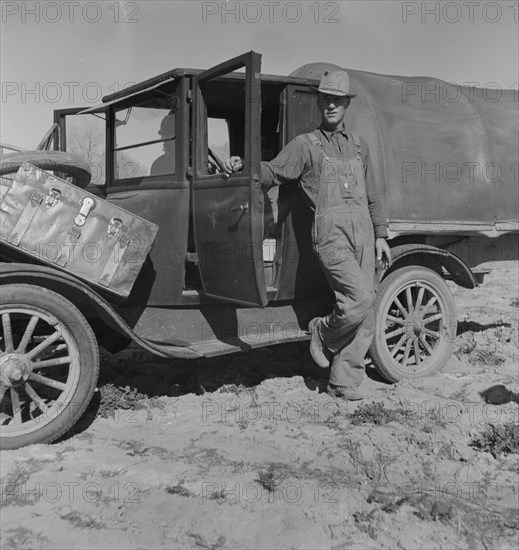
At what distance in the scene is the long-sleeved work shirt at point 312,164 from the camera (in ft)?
12.6

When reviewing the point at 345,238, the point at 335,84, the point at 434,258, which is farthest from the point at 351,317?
the point at 335,84

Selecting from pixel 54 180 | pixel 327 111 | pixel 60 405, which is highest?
pixel 327 111

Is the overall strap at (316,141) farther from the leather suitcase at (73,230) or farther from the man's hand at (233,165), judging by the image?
the leather suitcase at (73,230)

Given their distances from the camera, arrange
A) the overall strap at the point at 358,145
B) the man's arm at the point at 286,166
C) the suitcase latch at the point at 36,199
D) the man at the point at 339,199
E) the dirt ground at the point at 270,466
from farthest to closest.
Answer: the overall strap at the point at 358,145
the man at the point at 339,199
the man's arm at the point at 286,166
the suitcase latch at the point at 36,199
the dirt ground at the point at 270,466

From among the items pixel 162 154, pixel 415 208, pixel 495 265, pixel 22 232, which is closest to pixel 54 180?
pixel 22 232

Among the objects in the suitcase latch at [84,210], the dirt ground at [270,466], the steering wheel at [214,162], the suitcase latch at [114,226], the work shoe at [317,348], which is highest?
the steering wheel at [214,162]

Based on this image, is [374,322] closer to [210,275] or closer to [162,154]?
[210,275]

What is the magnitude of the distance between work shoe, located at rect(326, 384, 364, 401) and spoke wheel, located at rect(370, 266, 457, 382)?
465 millimetres

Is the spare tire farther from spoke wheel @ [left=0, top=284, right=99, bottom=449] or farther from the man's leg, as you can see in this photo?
the man's leg

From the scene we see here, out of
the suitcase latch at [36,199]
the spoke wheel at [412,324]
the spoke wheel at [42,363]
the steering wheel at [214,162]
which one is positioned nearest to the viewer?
the spoke wheel at [42,363]

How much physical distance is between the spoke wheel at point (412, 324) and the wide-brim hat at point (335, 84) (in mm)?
1466

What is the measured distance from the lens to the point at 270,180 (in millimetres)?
3781

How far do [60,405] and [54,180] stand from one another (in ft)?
4.00

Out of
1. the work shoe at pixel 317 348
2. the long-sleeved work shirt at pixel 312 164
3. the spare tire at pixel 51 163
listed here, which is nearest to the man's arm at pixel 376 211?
the long-sleeved work shirt at pixel 312 164
